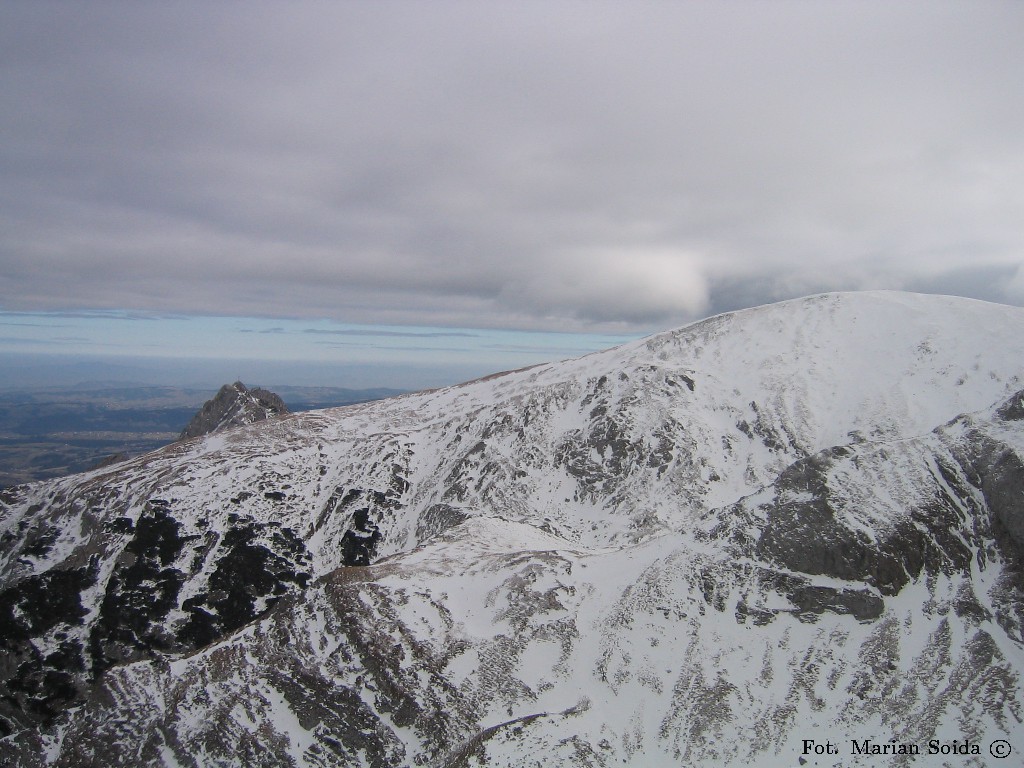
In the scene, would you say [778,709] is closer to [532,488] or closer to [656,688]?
[656,688]

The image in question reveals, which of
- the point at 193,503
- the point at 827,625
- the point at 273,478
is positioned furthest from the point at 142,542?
the point at 827,625

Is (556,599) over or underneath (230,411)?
underneath

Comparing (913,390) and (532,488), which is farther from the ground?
(913,390)

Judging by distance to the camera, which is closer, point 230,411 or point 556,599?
point 556,599

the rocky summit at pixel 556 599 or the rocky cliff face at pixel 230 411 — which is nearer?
the rocky summit at pixel 556 599
